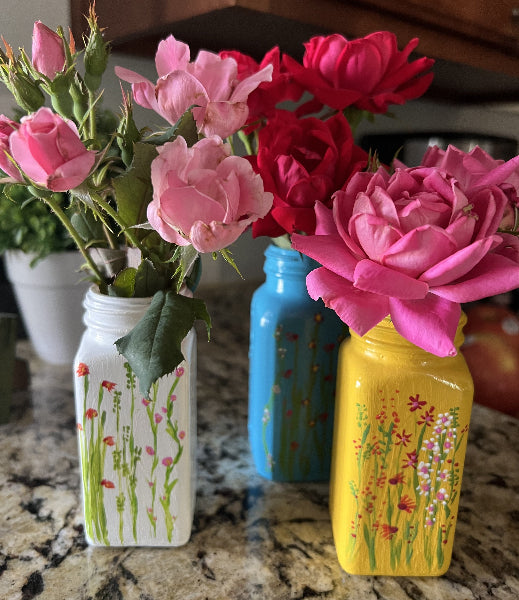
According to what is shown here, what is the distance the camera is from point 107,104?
68 centimetres

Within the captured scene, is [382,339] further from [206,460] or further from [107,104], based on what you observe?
[107,104]

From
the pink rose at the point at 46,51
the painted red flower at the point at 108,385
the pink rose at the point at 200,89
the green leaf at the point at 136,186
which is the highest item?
the pink rose at the point at 46,51

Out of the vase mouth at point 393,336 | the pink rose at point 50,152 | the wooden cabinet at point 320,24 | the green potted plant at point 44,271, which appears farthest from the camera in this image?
the green potted plant at point 44,271

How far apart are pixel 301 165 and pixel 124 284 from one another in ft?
0.57

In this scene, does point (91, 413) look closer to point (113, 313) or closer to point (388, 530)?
point (113, 313)

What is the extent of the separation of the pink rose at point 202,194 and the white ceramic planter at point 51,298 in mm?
474

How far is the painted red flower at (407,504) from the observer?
1.51 feet

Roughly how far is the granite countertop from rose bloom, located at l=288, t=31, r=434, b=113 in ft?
1.35

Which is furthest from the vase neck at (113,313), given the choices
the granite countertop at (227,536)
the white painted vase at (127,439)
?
the granite countertop at (227,536)

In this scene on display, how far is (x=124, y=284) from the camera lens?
0.45 m

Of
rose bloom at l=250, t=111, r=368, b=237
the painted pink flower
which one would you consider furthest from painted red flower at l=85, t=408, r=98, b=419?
A: rose bloom at l=250, t=111, r=368, b=237

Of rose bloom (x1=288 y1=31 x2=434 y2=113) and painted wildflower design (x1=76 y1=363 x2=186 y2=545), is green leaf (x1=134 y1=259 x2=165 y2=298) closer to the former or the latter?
painted wildflower design (x1=76 y1=363 x2=186 y2=545)

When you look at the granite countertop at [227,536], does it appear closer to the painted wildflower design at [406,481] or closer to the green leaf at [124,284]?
the painted wildflower design at [406,481]

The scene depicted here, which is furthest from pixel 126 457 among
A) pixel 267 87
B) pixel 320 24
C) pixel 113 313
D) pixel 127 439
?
pixel 320 24
